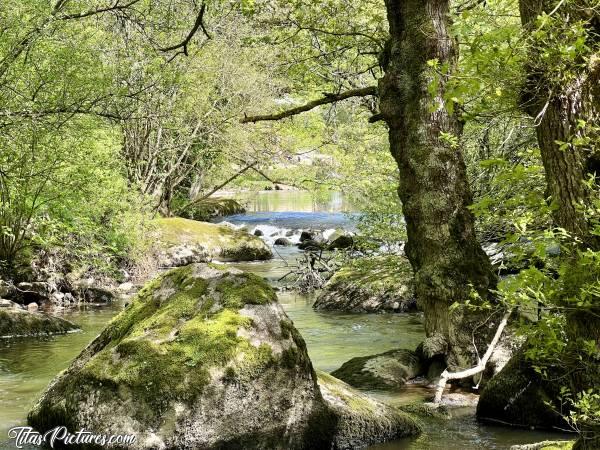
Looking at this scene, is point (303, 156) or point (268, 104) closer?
point (268, 104)

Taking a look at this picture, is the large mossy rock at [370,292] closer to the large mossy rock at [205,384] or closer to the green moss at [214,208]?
the large mossy rock at [205,384]

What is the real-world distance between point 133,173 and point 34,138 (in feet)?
46.2

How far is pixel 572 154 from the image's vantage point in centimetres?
427

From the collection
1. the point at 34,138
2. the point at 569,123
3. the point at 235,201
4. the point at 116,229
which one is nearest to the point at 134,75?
the point at 116,229

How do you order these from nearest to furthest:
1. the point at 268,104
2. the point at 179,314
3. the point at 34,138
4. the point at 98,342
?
1. the point at 179,314
2. the point at 98,342
3. the point at 34,138
4. the point at 268,104

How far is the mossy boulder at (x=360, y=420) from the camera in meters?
6.27

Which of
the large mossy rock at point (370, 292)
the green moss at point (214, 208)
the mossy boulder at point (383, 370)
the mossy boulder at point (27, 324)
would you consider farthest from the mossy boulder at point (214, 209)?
the mossy boulder at point (383, 370)

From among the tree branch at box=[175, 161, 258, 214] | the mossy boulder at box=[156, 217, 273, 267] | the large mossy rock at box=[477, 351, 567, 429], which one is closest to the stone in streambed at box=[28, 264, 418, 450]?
the large mossy rock at box=[477, 351, 567, 429]

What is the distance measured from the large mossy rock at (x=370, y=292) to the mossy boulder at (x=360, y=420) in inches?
309

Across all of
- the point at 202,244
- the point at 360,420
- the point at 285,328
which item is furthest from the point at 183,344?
the point at 202,244

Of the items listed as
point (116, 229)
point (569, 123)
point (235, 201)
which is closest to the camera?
point (569, 123)

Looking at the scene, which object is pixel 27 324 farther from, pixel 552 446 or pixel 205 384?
pixel 552 446

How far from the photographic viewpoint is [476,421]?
719cm

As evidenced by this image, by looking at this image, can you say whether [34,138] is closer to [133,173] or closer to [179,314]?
[179,314]
